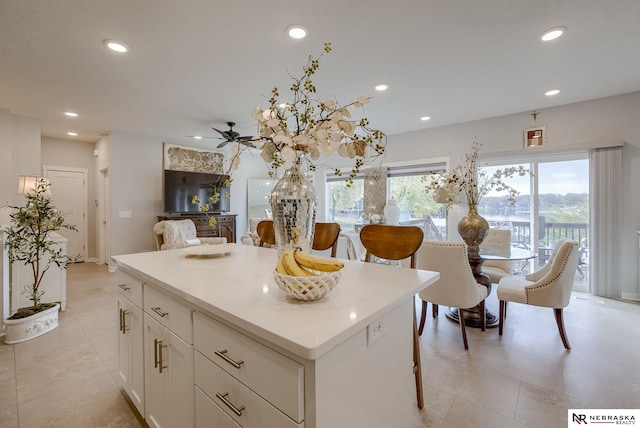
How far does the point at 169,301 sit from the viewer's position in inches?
46.9

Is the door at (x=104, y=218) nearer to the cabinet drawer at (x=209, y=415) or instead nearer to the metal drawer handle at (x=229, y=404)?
the cabinet drawer at (x=209, y=415)

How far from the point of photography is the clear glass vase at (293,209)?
1235mm

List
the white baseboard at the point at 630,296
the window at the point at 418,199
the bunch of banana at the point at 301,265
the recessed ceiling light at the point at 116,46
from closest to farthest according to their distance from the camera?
1. the bunch of banana at the point at 301,265
2. the recessed ceiling light at the point at 116,46
3. the white baseboard at the point at 630,296
4. the window at the point at 418,199

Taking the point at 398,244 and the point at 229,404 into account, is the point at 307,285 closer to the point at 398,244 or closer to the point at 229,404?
the point at 229,404

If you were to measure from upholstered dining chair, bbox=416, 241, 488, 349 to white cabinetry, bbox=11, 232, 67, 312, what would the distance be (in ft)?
13.0

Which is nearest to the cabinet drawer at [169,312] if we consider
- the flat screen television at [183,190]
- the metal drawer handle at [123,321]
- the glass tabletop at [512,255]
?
the metal drawer handle at [123,321]

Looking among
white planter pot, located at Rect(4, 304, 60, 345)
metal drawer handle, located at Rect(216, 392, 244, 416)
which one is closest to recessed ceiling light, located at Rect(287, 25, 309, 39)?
metal drawer handle, located at Rect(216, 392, 244, 416)

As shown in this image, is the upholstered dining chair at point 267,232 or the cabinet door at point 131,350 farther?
the upholstered dining chair at point 267,232

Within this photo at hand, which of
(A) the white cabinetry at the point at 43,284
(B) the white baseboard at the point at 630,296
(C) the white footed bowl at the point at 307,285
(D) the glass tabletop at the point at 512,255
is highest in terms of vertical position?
(C) the white footed bowl at the point at 307,285

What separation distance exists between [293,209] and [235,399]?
2.36ft

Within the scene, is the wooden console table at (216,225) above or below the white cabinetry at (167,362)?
above

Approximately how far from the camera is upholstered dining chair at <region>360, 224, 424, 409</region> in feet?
4.99

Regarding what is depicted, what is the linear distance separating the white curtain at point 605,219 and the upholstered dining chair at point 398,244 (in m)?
3.90

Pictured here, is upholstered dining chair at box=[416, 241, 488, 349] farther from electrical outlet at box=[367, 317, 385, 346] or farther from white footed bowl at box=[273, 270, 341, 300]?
white footed bowl at box=[273, 270, 341, 300]
